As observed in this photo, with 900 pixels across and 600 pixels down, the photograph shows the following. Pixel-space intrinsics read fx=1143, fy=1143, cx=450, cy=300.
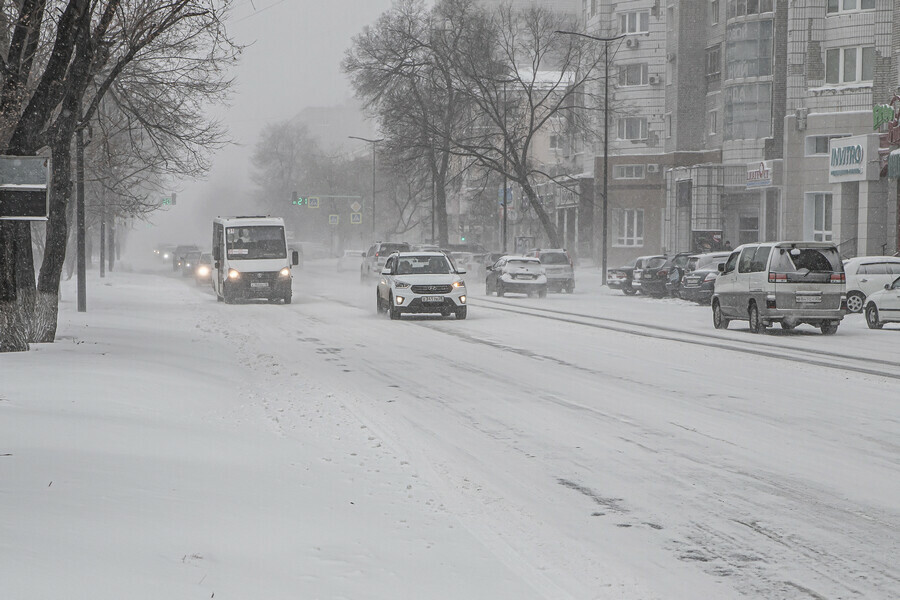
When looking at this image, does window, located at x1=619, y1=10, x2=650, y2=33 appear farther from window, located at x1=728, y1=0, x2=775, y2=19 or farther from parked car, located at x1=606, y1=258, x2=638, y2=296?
parked car, located at x1=606, y1=258, x2=638, y2=296

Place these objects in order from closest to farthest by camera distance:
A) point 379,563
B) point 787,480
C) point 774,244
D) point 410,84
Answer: point 379,563, point 787,480, point 774,244, point 410,84

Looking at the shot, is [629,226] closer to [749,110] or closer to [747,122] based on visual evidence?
[747,122]

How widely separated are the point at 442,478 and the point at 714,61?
62595mm

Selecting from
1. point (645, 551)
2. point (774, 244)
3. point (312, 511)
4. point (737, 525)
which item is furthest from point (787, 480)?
point (774, 244)

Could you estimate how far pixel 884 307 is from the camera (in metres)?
25.5

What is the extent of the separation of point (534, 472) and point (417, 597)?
332cm

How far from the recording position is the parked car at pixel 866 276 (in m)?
30.0

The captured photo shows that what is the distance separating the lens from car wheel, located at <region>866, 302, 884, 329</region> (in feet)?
84.5

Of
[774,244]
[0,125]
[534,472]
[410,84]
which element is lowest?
[534,472]

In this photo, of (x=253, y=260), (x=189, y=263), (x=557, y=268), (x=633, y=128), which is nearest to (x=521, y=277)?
(x=557, y=268)

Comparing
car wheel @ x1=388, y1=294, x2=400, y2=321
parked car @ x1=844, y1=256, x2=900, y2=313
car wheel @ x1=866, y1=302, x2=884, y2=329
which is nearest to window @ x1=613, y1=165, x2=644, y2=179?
parked car @ x1=844, y1=256, x2=900, y2=313

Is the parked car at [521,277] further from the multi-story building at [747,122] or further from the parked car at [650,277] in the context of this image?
the multi-story building at [747,122]

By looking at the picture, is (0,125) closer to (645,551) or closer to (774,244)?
(645,551)

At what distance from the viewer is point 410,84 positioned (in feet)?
194
